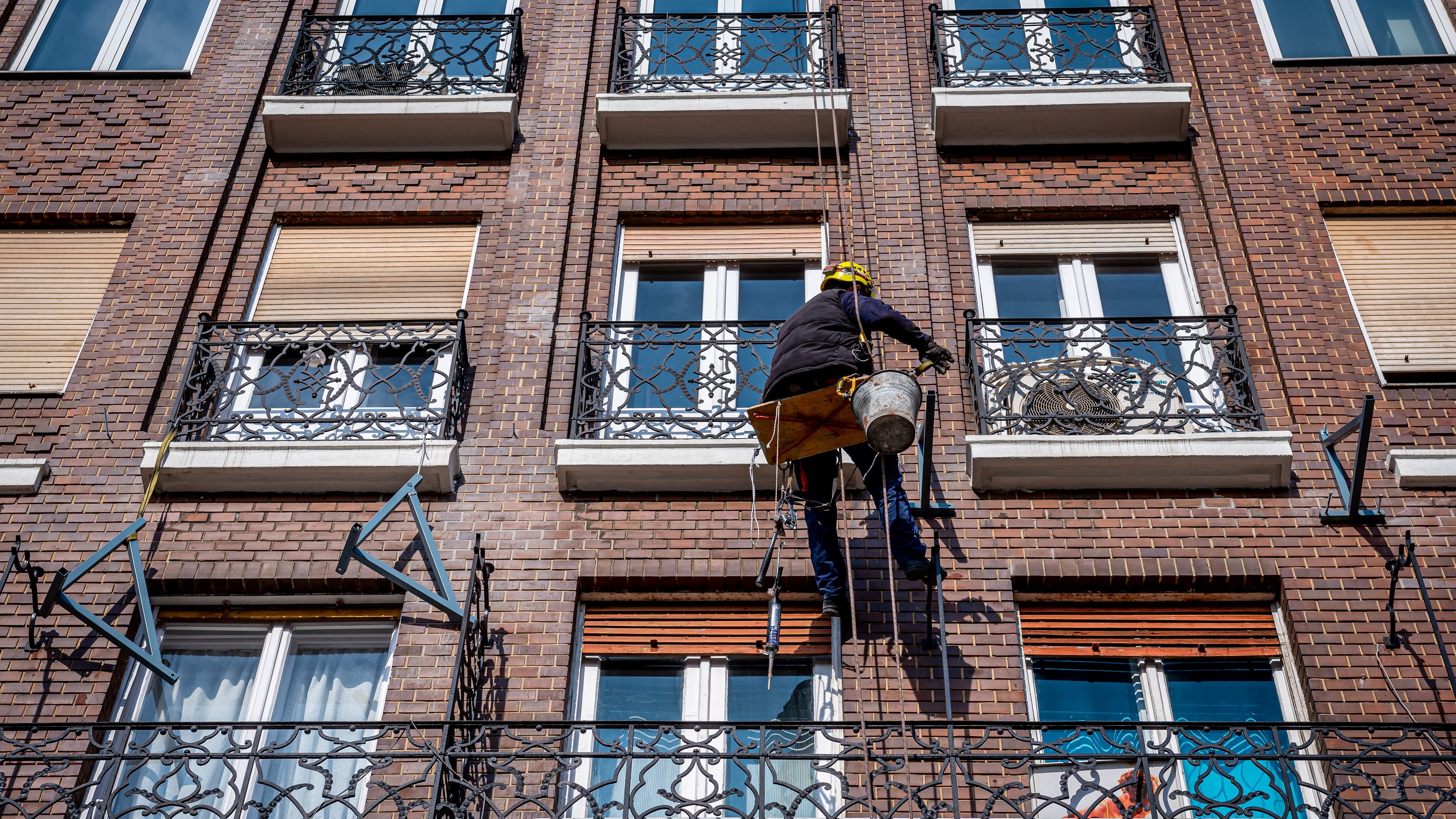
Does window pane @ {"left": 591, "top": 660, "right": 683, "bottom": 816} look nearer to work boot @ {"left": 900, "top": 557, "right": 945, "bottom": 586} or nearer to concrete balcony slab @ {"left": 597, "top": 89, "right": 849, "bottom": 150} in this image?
work boot @ {"left": 900, "top": 557, "right": 945, "bottom": 586}

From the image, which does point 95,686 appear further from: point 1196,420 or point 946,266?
point 1196,420

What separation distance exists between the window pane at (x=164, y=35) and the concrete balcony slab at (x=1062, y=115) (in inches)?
259

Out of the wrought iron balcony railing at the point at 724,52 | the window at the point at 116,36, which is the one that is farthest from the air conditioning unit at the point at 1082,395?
the window at the point at 116,36

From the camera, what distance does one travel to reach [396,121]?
36.2 feet

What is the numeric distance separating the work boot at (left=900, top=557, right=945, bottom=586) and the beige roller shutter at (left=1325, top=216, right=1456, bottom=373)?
400 centimetres

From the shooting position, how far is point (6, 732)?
8.01m

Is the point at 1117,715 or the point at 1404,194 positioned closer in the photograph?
the point at 1117,715

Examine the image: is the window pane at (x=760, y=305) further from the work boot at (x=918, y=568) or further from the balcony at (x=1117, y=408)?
the work boot at (x=918, y=568)

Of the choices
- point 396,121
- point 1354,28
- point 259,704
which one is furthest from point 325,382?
point 1354,28

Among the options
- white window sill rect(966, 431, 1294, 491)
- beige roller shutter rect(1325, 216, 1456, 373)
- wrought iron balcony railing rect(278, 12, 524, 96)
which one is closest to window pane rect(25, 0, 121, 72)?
wrought iron balcony railing rect(278, 12, 524, 96)

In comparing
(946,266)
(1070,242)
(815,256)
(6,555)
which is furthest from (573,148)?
(6,555)

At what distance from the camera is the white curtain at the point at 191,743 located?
23.8 feet

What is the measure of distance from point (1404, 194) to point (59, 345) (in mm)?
10096

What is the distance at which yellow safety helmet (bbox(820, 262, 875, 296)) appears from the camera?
8477mm
